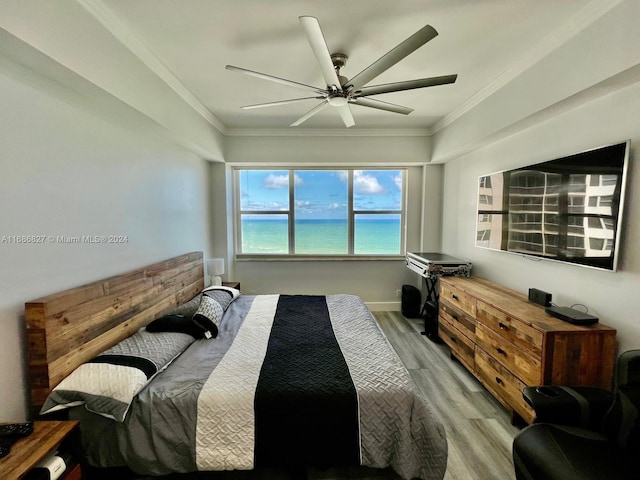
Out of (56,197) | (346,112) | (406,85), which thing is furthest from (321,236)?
(56,197)

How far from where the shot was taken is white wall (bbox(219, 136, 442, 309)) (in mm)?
3893

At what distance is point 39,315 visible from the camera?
4.54 ft

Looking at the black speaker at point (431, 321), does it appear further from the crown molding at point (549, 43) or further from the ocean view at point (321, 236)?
the crown molding at point (549, 43)

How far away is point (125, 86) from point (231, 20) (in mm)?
825

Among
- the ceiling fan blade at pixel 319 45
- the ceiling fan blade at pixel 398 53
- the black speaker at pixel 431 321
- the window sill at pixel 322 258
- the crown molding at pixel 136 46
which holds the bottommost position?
the black speaker at pixel 431 321

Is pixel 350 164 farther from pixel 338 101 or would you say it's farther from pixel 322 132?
pixel 338 101

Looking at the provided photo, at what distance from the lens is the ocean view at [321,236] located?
4387mm

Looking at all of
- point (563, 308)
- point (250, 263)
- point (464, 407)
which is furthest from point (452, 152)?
point (250, 263)

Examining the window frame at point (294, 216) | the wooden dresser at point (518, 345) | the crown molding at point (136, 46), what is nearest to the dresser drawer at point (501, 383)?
the wooden dresser at point (518, 345)

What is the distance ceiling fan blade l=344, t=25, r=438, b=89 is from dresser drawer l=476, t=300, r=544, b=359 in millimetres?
1833

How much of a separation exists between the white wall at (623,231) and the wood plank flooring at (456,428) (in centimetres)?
97

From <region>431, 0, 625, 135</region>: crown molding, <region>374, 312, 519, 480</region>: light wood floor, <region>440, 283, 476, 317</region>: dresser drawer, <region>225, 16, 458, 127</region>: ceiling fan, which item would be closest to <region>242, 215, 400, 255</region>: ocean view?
<region>440, 283, 476, 317</region>: dresser drawer

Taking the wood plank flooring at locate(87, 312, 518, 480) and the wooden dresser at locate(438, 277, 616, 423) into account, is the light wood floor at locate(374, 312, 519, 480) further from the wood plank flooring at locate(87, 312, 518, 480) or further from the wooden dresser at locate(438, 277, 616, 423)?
the wooden dresser at locate(438, 277, 616, 423)

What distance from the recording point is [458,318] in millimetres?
2756
